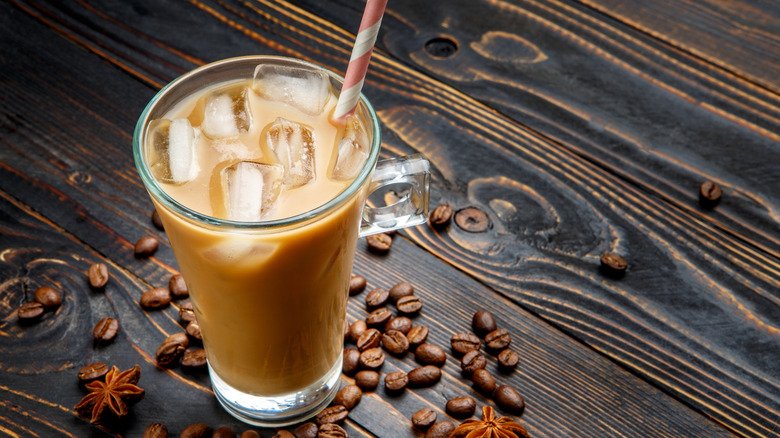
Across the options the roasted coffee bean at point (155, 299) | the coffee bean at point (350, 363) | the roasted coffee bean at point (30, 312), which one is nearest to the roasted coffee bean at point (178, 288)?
the roasted coffee bean at point (155, 299)

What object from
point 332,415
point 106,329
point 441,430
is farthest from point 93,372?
point 441,430

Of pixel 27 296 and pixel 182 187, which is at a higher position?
pixel 182 187

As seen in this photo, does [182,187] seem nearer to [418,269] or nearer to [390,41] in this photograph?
[418,269]

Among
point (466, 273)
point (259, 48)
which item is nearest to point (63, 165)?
point (259, 48)

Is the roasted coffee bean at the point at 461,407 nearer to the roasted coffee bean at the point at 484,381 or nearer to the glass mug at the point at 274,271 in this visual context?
the roasted coffee bean at the point at 484,381

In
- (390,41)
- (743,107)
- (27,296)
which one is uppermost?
(743,107)

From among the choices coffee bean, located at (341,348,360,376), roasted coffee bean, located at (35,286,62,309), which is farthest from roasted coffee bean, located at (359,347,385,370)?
roasted coffee bean, located at (35,286,62,309)
